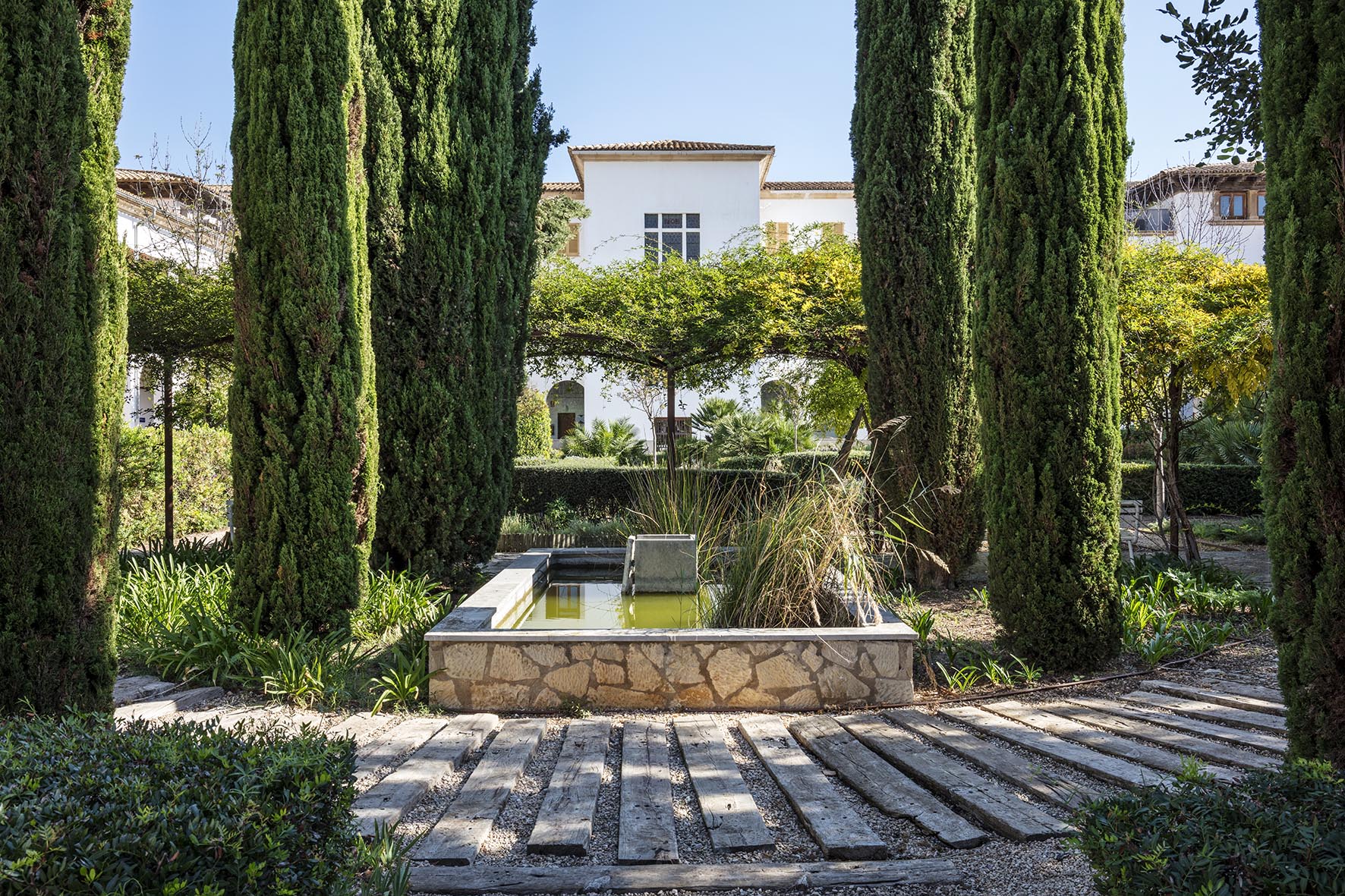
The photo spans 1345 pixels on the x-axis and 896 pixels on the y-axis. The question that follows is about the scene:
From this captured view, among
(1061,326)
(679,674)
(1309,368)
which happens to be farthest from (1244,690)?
(679,674)

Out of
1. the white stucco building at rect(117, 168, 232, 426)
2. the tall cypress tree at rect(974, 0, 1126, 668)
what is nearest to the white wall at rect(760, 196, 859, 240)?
the white stucco building at rect(117, 168, 232, 426)

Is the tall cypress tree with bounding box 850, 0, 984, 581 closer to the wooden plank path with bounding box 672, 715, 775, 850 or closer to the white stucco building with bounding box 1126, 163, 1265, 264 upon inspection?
the wooden plank path with bounding box 672, 715, 775, 850

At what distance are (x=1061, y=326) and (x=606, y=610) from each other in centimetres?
328

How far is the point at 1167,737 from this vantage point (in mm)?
3209

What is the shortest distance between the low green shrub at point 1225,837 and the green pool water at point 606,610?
3215 millimetres

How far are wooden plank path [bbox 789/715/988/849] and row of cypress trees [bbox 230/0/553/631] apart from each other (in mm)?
2630

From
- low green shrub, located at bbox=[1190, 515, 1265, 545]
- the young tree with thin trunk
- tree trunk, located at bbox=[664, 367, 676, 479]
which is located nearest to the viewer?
the young tree with thin trunk

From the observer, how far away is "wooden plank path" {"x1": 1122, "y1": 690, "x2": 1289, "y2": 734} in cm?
331

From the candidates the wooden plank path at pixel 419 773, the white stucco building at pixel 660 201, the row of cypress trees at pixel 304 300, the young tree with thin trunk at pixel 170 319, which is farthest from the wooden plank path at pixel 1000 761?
the white stucco building at pixel 660 201

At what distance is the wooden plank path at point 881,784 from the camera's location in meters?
2.49

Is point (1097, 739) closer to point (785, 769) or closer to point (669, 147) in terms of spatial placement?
point (785, 769)

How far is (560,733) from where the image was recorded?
365cm

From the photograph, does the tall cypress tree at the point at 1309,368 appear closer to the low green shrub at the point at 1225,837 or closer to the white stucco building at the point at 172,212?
the low green shrub at the point at 1225,837

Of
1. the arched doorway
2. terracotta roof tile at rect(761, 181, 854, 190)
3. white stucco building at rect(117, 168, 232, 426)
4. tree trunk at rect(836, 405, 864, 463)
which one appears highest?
terracotta roof tile at rect(761, 181, 854, 190)
